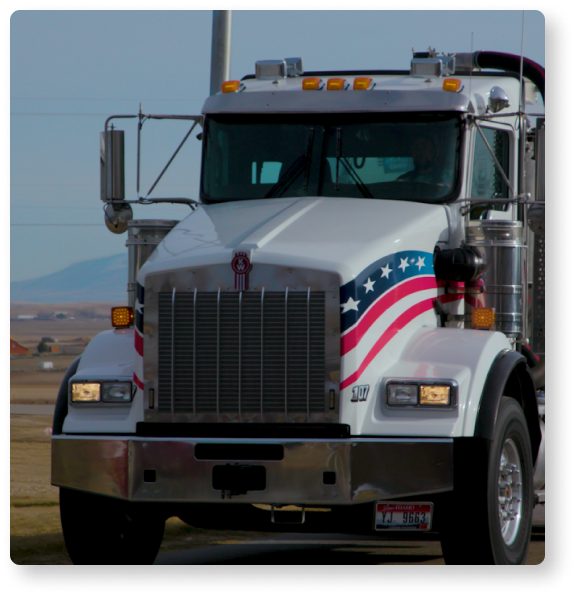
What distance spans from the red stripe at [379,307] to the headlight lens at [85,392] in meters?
1.59

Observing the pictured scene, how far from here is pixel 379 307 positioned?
6.16 m

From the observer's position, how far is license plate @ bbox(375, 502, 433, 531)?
5.92 metres

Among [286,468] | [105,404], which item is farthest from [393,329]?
[105,404]

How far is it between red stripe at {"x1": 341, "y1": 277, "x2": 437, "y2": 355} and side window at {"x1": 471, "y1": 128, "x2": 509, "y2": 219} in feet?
3.78

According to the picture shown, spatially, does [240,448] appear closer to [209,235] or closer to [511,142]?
[209,235]

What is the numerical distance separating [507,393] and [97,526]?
280cm

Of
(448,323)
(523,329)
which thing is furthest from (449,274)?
(523,329)

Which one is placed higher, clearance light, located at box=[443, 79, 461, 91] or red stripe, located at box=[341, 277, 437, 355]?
clearance light, located at box=[443, 79, 461, 91]

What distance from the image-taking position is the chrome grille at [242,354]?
5.95 m

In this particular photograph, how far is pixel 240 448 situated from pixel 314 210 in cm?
180

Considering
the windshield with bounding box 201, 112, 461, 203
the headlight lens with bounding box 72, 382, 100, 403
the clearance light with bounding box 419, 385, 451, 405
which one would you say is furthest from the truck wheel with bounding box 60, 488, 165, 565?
the windshield with bounding box 201, 112, 461, 203

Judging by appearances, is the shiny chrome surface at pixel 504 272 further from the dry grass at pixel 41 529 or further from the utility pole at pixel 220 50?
the utility pole at pixel 220 50

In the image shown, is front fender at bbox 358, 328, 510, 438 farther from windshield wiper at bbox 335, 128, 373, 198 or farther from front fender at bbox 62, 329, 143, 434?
front fender at bbox 62, 329, 143, 434

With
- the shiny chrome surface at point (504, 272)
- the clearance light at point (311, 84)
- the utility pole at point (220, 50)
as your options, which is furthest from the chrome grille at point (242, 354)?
the utility pole at point (220, 50)
